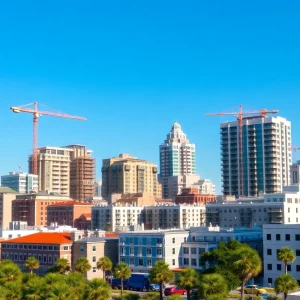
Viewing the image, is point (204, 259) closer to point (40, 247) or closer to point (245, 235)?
point (245, 235)

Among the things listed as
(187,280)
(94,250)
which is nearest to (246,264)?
(187,280)

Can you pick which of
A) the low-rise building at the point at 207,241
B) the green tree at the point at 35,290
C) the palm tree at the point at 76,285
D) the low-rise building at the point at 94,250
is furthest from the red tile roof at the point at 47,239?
the green tree at the point at 35,290

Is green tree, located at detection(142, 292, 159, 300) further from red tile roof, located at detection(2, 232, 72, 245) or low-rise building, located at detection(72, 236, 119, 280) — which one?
red tile roof, located at detection(2, 232, 72, 245)

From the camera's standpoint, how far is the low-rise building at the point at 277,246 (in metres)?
126

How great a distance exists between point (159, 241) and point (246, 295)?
32.6 meters

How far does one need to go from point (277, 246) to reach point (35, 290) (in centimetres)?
5838

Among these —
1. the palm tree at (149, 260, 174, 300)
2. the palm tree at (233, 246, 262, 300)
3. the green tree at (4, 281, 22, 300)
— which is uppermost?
the palm tree at (233, 246, 262, 300)

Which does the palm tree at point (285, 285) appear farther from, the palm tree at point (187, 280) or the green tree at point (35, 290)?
the green tree at point (35, 290)

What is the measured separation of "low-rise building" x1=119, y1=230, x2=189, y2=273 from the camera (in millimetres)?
140500

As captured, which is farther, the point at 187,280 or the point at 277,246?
the point at 277,246

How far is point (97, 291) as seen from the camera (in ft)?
275

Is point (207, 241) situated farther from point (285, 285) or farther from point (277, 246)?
point (285, 285)

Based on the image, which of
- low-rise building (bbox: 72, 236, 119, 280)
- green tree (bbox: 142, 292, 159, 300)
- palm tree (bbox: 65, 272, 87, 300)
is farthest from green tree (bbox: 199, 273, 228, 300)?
low-rise building (bbox: 72, 236, 119, 280)

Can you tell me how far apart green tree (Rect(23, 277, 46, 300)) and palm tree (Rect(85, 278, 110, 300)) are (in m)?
7.52
